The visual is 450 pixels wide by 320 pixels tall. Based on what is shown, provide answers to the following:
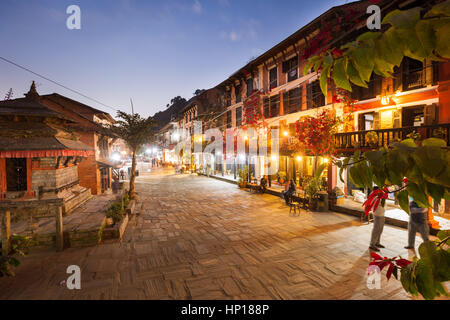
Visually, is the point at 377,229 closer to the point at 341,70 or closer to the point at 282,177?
the point at 341,70

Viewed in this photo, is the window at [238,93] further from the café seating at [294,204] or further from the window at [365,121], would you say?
the café seating at [294,204]

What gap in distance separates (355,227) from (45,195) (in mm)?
14613

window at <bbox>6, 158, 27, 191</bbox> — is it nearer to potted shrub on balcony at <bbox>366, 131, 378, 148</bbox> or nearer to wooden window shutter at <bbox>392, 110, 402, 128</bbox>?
potted shrub on balcony at <bbox>366, 131, 378, 148</bbox>

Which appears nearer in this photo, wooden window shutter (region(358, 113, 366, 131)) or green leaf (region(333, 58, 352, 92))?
green leaf (region(333, 58, 352, 92))

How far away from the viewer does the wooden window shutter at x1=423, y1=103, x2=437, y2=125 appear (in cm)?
959

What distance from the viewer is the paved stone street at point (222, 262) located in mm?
4832

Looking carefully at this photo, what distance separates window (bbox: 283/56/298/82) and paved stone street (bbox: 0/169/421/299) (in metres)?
11.8

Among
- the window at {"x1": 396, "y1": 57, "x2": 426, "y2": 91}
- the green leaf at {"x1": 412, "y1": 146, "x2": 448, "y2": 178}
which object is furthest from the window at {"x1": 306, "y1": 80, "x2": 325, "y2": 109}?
the green leaf at {"x1": 412, "y1": 146, "x2": 448, "y2": 178}

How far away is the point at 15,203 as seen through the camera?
21.8 feet

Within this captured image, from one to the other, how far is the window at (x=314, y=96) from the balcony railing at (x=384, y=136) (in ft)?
12.1
